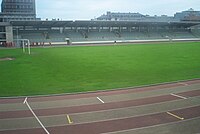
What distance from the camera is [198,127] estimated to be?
13.1 meters

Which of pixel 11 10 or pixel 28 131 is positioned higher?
pixel 11 10

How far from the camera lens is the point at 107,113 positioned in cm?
1553

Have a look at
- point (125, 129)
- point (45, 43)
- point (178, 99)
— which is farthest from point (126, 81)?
point (45, 43)

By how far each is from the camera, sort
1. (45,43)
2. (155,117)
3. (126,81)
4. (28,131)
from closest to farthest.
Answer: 1. (28,131)
2. (155,117)
3. (126,81)
4. (45,43)

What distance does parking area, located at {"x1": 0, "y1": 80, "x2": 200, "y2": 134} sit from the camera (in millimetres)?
13211

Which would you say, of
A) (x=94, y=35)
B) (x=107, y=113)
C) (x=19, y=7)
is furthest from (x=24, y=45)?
(x=19, y=7)

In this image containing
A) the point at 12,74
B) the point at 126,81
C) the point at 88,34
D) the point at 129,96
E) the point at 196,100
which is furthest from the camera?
the point at 88,34

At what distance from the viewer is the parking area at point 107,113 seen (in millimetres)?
13211

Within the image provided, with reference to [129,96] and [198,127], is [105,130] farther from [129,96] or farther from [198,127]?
[129,96]

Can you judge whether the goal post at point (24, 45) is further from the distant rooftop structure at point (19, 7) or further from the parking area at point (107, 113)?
the distant rooftop structure at point (19, 7)

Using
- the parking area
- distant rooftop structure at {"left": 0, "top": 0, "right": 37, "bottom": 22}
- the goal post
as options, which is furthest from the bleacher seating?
distant rooftop structure at {"left": 0, "top": 0, "right": 37, "bottom": 22}

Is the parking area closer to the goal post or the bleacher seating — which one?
the goal post

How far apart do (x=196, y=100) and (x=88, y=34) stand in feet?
277

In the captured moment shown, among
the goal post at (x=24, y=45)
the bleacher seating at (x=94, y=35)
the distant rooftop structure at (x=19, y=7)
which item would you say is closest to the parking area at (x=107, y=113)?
the goal post at (x=24, y=45)
